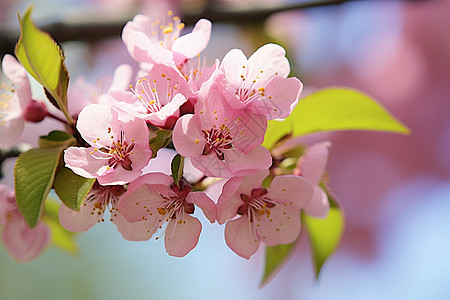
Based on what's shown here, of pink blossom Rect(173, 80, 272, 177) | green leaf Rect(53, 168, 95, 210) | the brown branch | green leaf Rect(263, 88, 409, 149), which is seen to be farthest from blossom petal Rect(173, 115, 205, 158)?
the brown branch

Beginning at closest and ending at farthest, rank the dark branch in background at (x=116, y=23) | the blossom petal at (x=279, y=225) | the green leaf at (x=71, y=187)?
1. the green leaf at (x=71, y=187)
2. the blossom petal at (x=279, y=225)
3. the dark branch in background at (x=116, y=23)

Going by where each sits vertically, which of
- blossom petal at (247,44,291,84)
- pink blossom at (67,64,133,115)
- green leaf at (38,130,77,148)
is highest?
blossom petal at (247,44,291,84)

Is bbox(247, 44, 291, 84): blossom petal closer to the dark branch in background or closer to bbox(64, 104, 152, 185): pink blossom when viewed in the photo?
bbox(64, 104, 152, 185): pink blossom

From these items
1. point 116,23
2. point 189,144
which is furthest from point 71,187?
point 116,23

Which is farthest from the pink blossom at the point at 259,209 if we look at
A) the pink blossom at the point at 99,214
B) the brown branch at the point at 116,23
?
the brown branch at the point at 116,23

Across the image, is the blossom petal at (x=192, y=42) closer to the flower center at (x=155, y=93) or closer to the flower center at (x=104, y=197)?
the flower center at (x=155, y=93)

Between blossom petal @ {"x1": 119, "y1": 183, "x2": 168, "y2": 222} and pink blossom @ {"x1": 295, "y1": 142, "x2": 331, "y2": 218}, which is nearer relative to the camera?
blossom petal @ {"x1": 119, "y1": 183, "x2": 168, "y2": 222}
